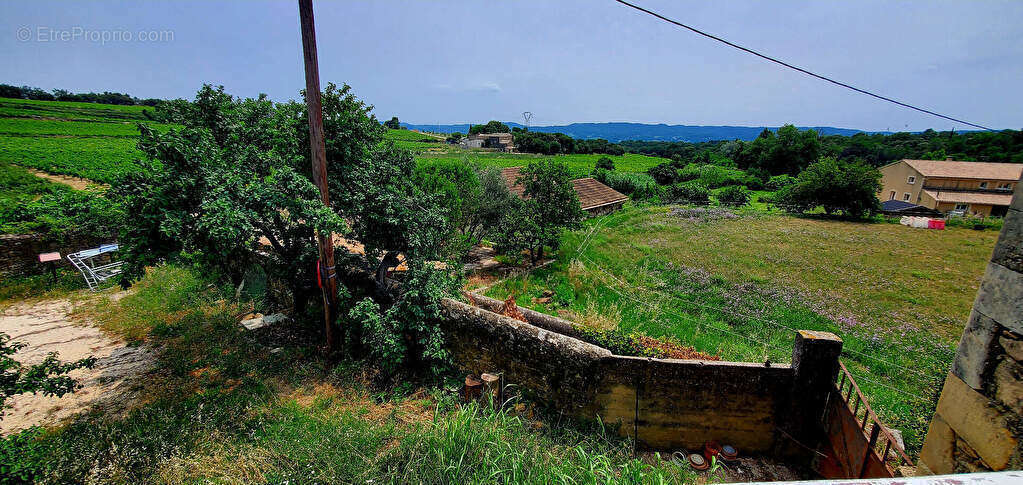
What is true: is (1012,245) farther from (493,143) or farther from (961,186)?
(493,143)

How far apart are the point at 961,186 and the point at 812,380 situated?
49.7 meters

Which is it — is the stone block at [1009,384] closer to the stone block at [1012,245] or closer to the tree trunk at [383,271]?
the stone block at [1012,245]

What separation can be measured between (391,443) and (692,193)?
129ft

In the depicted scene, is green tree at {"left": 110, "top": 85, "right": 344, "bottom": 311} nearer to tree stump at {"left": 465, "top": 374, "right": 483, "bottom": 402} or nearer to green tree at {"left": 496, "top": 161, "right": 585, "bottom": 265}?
tree stump at {"left": 465, "top": 374, "right": 483, "bottom": 402}

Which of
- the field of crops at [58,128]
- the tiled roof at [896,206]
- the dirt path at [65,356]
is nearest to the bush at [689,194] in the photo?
the tiled roof at [896,206]

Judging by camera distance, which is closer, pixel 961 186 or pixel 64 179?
pixel 64 179

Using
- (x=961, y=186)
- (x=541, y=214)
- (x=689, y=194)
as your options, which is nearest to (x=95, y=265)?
(x=541, y=214)

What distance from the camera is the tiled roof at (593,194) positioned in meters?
26.5

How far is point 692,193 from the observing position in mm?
37656

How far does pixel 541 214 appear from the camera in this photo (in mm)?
15781

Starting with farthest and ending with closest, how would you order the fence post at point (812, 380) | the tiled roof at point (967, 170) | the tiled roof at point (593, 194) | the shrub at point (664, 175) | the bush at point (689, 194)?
the shrub at point (664, 175)
the bush at point (689, 194)
the tiled roof at point (967, 170)
the tiled roof at point (593, 194)
the fence post at point (812, 380)

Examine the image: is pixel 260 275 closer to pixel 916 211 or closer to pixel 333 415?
pixel 333 415

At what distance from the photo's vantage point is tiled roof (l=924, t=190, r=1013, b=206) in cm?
3356

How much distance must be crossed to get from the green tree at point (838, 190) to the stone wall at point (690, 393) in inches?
1271
